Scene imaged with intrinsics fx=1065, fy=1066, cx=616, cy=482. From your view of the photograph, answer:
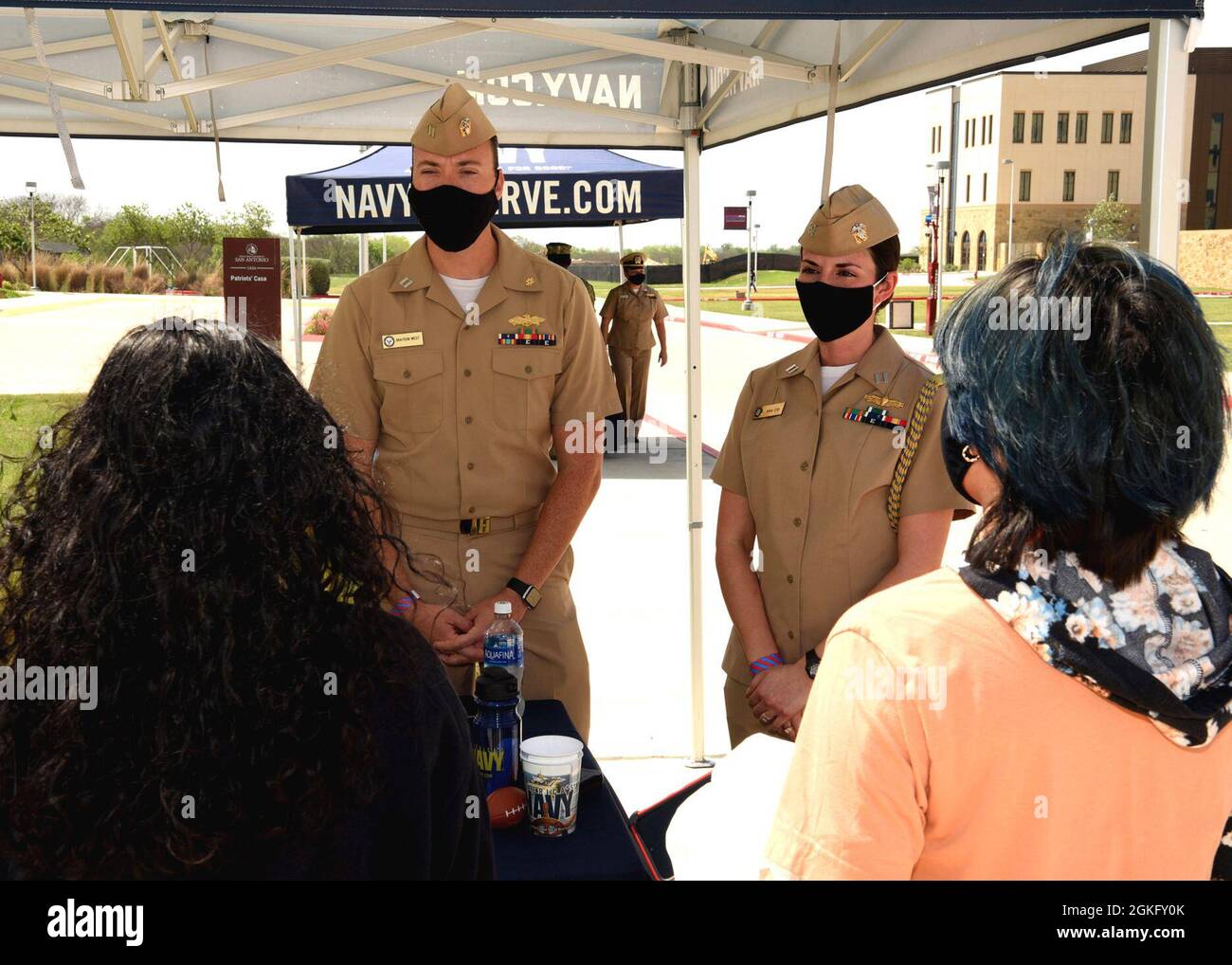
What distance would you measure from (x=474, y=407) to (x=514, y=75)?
1.84 metres

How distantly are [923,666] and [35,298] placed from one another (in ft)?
106

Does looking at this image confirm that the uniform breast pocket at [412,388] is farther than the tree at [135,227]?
No

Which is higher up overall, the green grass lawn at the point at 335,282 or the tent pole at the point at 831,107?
the green grass lawn at the point at 335,282

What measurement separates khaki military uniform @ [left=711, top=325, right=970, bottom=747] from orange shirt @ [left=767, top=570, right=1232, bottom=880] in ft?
4.70

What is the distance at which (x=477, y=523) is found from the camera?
2.76 m

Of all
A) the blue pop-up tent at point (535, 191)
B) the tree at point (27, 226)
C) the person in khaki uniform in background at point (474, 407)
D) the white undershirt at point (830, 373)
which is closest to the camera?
the white undershirt at point (830, 373)

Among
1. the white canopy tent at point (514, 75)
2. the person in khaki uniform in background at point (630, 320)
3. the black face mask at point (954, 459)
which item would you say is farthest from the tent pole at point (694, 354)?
the person in khaki uniform in background at point (630, 320)

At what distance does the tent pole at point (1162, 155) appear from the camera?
2.18 m

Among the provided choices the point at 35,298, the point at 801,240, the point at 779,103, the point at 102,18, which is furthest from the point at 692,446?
the point at 35,298

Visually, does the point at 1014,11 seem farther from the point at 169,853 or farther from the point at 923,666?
the point at 169,853

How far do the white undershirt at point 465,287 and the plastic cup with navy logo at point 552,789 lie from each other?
1429mm

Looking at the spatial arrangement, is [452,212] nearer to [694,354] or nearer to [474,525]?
[474,525]

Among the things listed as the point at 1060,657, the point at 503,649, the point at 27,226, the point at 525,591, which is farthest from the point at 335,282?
the point at 1060,657

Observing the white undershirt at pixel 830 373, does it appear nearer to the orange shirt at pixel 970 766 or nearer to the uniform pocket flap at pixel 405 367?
the uniform pocket flap at pixel 405 367
